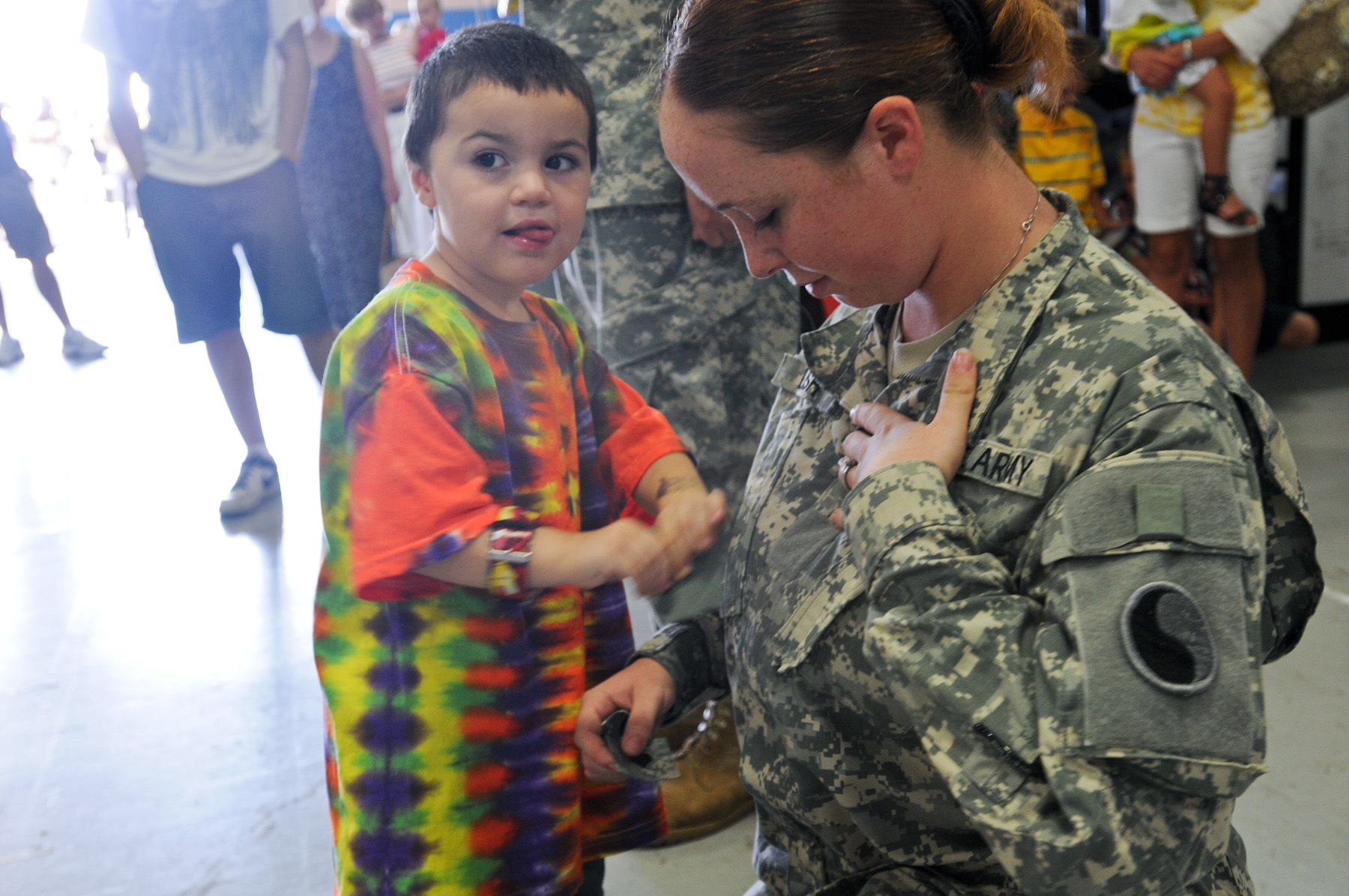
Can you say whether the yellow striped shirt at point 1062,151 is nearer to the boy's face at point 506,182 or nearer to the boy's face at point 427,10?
the boy's face at point 427,10

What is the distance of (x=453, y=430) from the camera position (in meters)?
0.82

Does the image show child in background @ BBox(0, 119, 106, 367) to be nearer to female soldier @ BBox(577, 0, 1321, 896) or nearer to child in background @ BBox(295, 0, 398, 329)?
child in background @ BBox(295, 0, 398, 329)

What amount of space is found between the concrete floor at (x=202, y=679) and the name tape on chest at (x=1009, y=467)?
0.90 metres

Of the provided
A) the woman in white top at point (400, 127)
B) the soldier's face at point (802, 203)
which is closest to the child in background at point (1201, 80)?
the woman in white top at point (400, 127)

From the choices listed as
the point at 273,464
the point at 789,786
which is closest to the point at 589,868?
the point at 789,786

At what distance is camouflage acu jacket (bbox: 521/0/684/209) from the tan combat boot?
2.62ft

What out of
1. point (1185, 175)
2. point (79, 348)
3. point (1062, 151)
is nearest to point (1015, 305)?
point (1185, 175)

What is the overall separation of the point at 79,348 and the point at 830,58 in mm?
5929

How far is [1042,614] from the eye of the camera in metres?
0.73

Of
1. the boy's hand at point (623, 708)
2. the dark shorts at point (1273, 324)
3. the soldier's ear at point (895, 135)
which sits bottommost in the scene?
the dark shorts at point (1273, 324)

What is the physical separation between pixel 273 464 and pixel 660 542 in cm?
259

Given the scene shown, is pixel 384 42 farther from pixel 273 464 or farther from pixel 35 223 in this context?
pixel 35 223

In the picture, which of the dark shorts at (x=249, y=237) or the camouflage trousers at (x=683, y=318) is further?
the dark shorts at (x=249, y=237)

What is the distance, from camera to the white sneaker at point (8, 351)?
5602 millimetres
